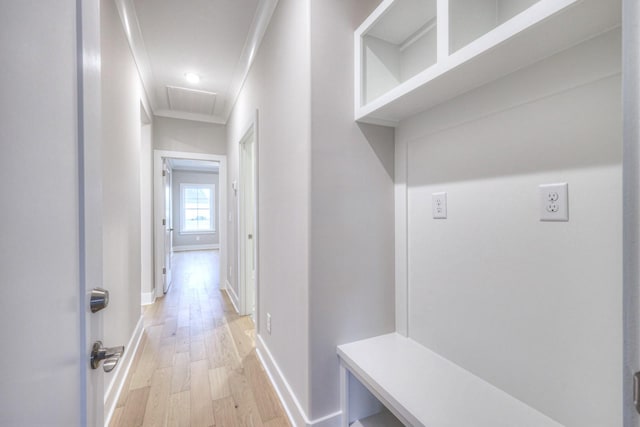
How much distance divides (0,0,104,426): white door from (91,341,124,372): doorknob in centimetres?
3

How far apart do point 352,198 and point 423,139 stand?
18.9 inches

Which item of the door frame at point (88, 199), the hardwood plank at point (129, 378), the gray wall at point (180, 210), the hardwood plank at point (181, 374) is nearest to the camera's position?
the door frame at point (88, 199)

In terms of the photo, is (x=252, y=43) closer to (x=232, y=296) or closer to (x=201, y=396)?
(x=201, y=396)

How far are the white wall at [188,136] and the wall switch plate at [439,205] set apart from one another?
3.52m

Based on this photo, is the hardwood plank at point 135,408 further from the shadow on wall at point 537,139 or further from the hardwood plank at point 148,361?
the shadow on wall at point 537,139

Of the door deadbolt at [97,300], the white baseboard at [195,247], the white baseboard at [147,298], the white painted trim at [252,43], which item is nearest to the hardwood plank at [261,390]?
the door deadbolt at [97,300]

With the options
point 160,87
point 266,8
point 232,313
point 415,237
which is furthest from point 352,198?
point 160,87

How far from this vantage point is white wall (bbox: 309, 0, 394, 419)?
1.40 meters

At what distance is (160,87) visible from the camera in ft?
10.7

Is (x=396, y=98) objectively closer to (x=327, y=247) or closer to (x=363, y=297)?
(x=327, y=247)

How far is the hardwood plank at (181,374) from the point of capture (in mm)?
1880

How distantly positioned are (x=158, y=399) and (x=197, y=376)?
10.8 inches

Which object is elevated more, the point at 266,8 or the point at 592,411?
the point at 266,8

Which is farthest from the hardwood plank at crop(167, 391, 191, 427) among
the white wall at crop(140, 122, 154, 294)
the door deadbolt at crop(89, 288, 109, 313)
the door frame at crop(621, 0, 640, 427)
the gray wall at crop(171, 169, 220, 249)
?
the gray wall at crop(171, 169, 220, 249)
